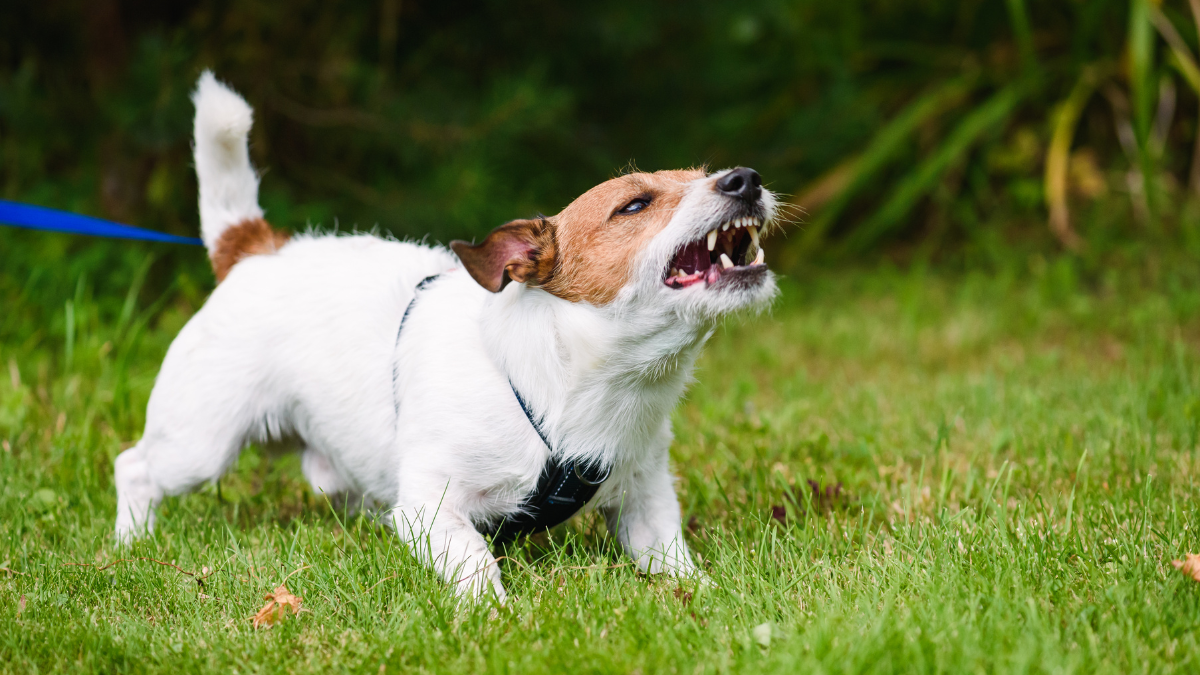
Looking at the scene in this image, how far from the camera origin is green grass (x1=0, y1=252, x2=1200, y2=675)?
6.61 ft

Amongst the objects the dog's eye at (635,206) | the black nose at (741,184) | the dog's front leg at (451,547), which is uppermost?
the black nose at (741,184)

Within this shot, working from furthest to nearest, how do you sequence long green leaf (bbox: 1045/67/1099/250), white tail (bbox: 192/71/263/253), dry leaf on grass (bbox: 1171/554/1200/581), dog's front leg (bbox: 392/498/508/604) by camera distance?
long green leaf (bbox: 1045/67/1099/250) < white tail (bbox: 192/71/263/253) < dog's front leg (bbox: 392/498/508/604) < dry leaf on grass (bbox: 1171/554/1200/581)

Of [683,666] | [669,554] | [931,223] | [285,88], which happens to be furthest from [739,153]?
[683,666]

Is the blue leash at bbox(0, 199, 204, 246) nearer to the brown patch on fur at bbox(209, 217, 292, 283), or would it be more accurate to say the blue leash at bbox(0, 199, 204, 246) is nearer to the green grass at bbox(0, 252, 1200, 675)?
the brown patch on fur at bbox(209, 217, 292, 283)

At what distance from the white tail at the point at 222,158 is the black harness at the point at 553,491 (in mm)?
1397

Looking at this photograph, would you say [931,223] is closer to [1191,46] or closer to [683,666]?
[1191,46]

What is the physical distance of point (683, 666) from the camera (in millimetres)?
1950

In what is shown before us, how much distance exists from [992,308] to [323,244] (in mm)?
4446

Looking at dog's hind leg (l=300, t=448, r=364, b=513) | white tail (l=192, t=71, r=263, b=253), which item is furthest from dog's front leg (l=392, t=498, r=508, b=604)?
white tail (l=192, t=71, r=263, b=253)

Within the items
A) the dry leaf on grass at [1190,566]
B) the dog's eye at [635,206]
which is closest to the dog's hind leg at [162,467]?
the dog's eye at [635,206]

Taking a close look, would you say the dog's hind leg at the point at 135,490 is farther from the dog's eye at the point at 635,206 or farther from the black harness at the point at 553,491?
the dog's eye at the point at 635,206

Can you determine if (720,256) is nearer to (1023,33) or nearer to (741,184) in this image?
(741,184)

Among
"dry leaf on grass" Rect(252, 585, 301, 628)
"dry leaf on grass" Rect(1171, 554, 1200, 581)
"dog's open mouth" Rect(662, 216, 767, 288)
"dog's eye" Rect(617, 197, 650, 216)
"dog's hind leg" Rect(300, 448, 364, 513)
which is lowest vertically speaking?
"dog's hind leg" Rect(300, 448, 364, 513)

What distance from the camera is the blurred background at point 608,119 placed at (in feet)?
17.7
